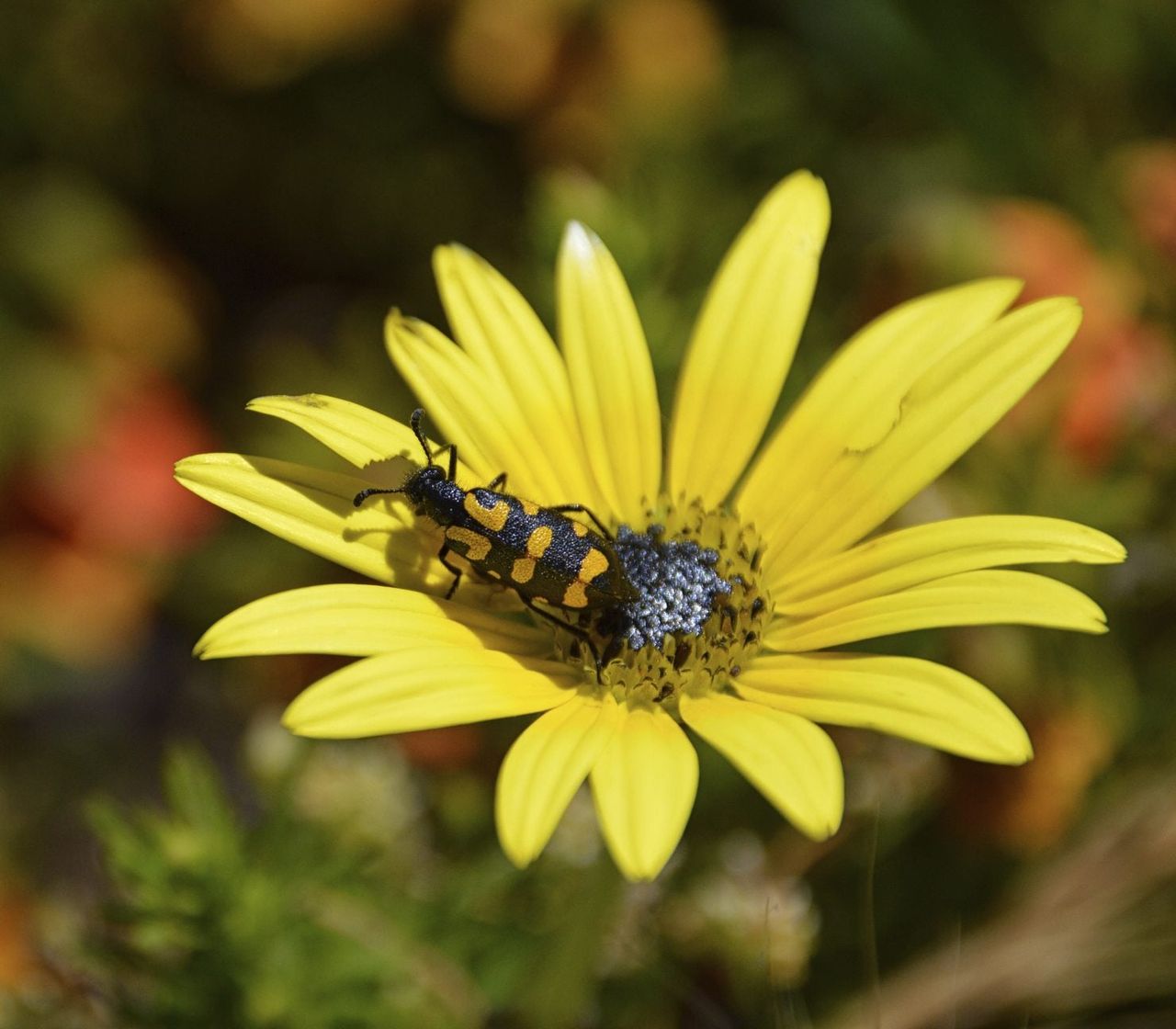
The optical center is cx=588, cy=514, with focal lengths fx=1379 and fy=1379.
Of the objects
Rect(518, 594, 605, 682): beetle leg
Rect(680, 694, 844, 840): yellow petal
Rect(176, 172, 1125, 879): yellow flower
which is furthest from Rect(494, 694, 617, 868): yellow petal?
Rect(518, 594, 605, 682): beetle leg

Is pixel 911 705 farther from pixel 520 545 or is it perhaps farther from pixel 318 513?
pixel 318 513

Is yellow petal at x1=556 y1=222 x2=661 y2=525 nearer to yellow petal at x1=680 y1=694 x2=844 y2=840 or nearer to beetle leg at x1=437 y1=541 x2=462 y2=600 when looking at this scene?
beetle leg at x1=437 y1=541 x2=462 y2=600

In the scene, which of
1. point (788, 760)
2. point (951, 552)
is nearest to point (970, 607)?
point (951, 552)

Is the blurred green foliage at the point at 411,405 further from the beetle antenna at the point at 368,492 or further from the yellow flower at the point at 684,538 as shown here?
the beetle antenna at the point at 368,492

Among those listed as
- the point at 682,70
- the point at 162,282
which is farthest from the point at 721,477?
the point at 162,282

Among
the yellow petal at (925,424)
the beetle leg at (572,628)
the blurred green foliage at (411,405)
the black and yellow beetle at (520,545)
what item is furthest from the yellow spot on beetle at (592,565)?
the blurred green foliage at (411,405)
